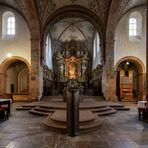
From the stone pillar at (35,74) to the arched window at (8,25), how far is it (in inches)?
94.0

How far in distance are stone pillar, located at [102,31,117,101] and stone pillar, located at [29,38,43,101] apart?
5342 mm

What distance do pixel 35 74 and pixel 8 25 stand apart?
510 centimetres

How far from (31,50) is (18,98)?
14.2 feet

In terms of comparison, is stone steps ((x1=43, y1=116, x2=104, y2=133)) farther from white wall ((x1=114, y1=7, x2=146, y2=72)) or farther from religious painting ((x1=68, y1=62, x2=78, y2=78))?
religious painting ((x1=68, y1=62, x2=78, y2=78))

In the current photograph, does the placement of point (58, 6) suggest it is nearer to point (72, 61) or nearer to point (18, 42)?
point (18, 42)

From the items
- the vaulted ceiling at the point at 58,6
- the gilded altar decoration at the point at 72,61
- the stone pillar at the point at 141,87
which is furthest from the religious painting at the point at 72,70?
the vaulted ceiling at the point at 58,6

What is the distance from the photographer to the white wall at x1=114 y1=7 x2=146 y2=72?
1806 centimetres

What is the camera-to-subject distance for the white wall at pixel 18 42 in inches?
706

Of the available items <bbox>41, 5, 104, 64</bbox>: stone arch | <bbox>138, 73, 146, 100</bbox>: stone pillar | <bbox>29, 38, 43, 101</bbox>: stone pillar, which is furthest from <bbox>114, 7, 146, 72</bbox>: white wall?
<bbox>29, 38, 43, 101</bbox>: stone pillar

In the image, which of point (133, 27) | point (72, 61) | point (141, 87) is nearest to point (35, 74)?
point (141, 87)

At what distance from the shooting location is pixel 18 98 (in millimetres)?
18406

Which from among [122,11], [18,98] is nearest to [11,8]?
[18,98]

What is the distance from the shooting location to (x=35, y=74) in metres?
17.1

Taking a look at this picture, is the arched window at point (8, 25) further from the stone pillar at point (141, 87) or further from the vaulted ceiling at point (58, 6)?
the stone pillar at point (141, 87)
